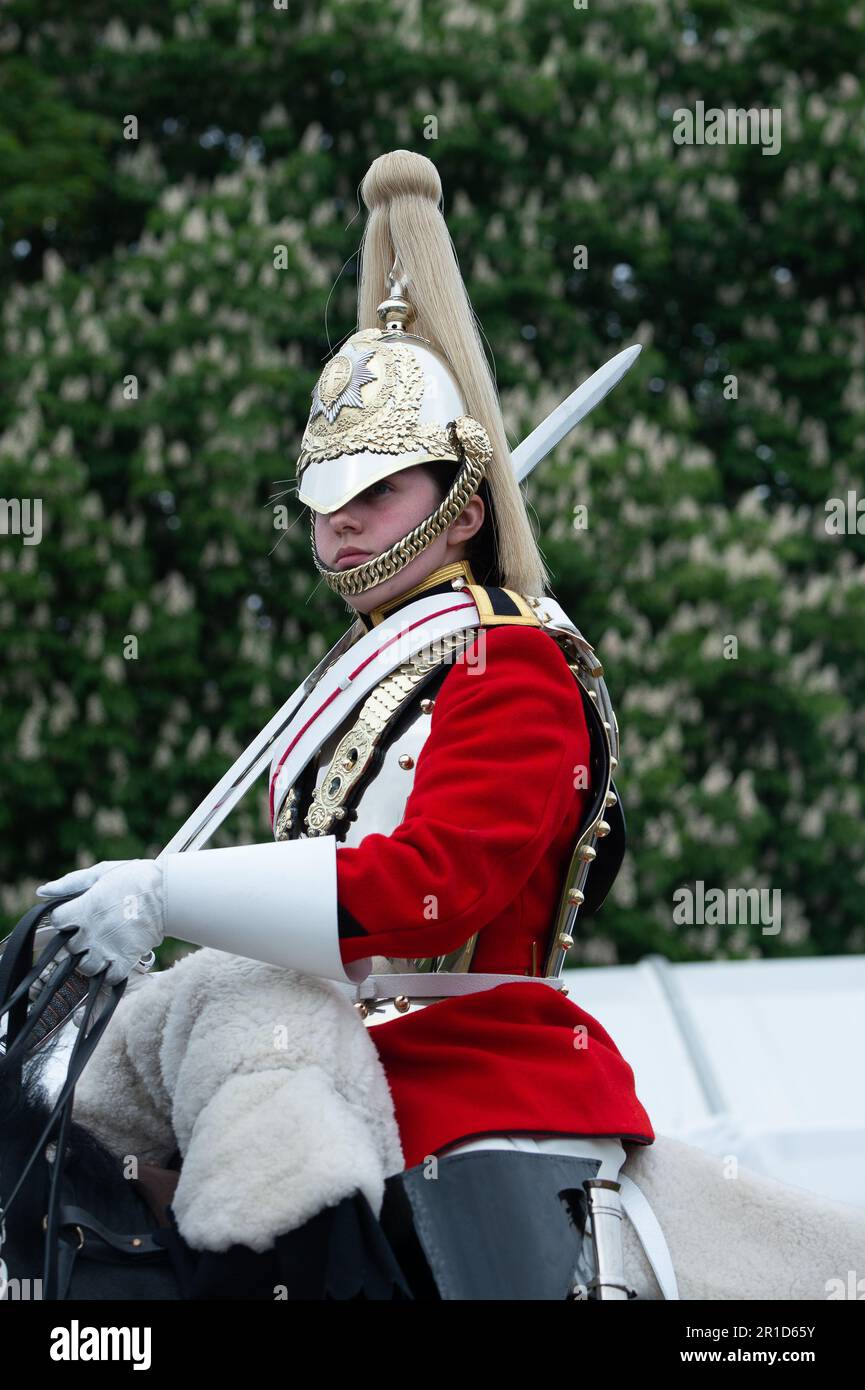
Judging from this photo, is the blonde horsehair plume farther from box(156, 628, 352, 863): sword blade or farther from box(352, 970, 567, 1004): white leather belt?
box(352, 970, 567, 1004): white leather belt

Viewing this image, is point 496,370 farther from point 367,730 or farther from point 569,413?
point 367,730

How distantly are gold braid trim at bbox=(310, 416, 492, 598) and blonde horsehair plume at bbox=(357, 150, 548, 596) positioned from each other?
0.09m

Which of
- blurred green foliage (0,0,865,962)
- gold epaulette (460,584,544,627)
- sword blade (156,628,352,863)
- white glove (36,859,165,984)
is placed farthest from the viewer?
blurred green foliage (0,0,865,962)

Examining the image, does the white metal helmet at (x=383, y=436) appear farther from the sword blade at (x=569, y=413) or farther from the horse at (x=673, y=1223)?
the horse at (x=673, y=1223)

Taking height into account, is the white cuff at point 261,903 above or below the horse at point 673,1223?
above

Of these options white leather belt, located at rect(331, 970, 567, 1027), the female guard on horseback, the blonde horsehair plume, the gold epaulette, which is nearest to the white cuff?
the female guard on horseback

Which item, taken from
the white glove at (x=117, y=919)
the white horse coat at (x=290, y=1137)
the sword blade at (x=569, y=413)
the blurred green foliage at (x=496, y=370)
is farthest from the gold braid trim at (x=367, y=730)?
the blurred green foliage at (x=496, y=370)

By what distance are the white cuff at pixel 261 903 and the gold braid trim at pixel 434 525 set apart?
62 centimetres

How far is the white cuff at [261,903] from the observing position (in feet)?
8.98

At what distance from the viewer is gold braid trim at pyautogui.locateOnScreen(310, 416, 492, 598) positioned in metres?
3.21

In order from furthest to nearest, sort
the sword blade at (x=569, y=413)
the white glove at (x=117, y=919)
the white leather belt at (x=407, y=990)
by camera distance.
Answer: the sword blade at (x=569, y=413) → the white leather belt at (x=407, y=990) → the white glove at (x=117, y=919)

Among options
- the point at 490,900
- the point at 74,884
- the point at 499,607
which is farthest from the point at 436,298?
the point at 74,884

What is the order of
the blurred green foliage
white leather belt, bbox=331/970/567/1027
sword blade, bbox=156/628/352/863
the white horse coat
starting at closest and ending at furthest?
the white horse coat → white leather belt, bbox=331/970/567/1027 → sword blade, bbox=156/628/352/863 → the blurred green foliage

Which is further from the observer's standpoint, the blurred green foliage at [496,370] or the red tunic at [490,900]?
the blurred green foliage at [496,370]
